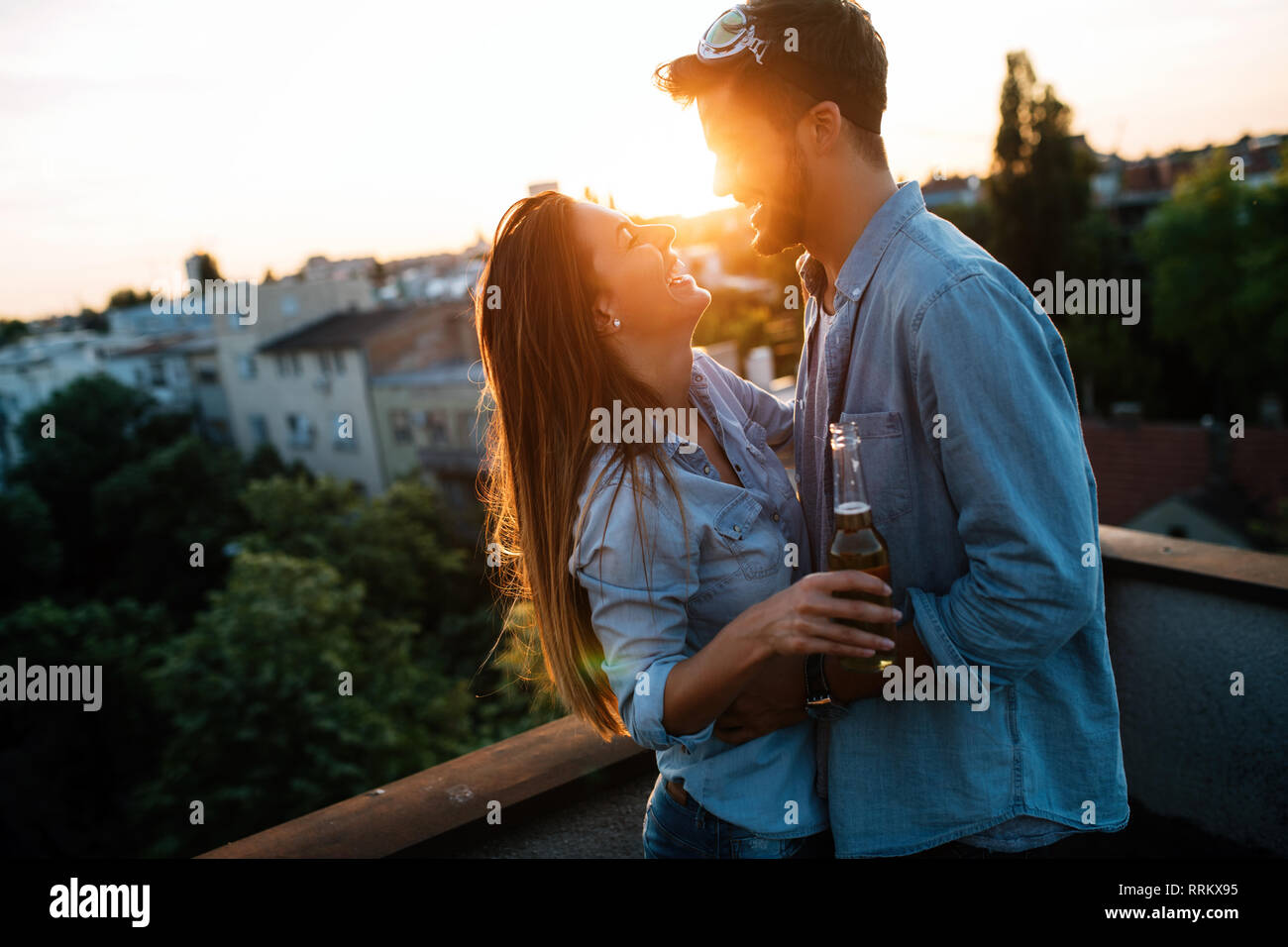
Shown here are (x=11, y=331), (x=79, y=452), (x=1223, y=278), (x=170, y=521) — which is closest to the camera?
(x=170, y=521)

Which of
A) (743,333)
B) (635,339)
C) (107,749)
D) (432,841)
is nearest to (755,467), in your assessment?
(635,339)

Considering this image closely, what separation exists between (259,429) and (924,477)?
4483 centimetres

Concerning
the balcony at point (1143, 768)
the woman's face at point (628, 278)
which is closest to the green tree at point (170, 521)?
the balcony at point (1143, 768)

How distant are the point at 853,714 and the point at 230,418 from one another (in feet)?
154

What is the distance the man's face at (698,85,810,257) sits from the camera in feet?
5.70

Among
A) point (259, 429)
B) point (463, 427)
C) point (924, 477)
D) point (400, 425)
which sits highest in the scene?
point (259, 429)

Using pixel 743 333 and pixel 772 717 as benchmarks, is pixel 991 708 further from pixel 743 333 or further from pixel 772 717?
pixel 743 333

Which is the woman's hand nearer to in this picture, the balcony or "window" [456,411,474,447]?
the balcony

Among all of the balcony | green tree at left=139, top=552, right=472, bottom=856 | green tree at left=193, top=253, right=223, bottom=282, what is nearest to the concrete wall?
the balcony

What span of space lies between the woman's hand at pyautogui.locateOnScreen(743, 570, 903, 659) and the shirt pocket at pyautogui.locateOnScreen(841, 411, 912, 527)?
0.23m

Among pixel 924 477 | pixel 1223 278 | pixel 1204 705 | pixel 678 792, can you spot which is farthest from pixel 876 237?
pixel 1223 278

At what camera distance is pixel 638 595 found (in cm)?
163

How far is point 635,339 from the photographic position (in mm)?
1986

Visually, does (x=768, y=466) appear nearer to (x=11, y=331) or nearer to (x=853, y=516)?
(x=853, y=516)
